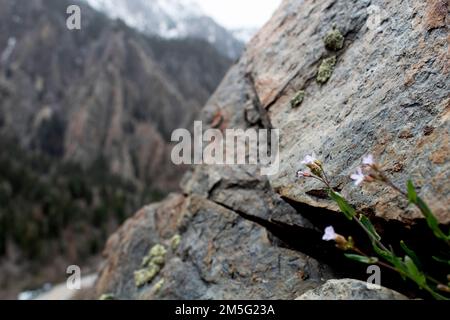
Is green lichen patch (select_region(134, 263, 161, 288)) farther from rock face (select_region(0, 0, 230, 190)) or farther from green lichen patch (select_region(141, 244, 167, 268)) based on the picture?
rock face (select_region(0, 0, 230, 190))

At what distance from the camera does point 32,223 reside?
105ft

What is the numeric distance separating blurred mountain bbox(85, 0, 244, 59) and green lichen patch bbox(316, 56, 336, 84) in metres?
116

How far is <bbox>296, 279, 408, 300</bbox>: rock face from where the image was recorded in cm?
305

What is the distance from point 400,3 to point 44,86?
6821cm

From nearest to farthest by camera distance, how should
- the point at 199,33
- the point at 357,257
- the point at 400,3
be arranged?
the point at 357,257 < the point at 400,3 < the point at 199,33

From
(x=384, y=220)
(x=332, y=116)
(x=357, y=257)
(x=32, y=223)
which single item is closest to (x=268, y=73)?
(x=332, y=116)

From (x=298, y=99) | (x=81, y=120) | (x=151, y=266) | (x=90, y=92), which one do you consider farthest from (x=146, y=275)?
(x=90, y=92)

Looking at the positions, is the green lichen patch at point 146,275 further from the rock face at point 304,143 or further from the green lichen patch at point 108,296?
the green lichen patch at point 108,296

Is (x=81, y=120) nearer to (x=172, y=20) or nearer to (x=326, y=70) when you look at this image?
(x=326, y=70)

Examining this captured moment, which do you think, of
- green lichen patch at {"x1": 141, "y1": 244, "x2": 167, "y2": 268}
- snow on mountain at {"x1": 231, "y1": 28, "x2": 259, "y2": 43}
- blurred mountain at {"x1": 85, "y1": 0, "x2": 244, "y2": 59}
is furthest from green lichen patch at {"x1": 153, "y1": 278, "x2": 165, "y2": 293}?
snow on mountain at {"x1": 231, "y1": 28, "x2": 259, "y2": 43}

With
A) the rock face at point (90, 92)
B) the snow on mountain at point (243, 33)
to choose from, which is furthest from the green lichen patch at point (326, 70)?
the snow on mountain at point (243, 33)

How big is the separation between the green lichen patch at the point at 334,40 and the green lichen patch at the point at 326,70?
172mm

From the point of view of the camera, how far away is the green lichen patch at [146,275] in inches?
249
